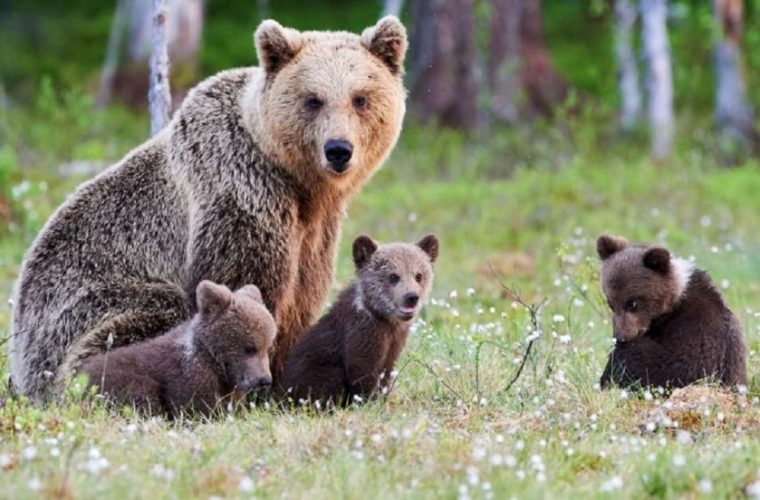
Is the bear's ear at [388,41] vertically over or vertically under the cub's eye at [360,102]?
over

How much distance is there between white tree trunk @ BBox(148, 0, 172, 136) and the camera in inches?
426

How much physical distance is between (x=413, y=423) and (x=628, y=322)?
1594 millimetres

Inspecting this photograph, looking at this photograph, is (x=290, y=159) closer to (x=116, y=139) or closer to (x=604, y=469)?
(x=604, y=469)

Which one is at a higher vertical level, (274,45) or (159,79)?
(274,45)

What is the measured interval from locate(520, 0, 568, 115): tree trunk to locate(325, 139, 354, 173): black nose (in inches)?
780

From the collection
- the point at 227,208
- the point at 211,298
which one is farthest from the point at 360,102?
the point at 211,298

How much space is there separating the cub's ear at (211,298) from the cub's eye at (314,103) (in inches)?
52.7

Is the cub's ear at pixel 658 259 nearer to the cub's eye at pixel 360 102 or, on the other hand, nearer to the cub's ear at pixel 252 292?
the cub's eye at pixel 360 102

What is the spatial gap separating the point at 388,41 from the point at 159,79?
8.90 feet

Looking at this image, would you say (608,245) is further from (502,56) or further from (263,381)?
(502,56)

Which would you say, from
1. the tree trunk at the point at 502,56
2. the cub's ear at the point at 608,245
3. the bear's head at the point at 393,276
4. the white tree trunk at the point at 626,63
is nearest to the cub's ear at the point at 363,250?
the bear's head at the point at 393,276

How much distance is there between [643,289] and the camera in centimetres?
813

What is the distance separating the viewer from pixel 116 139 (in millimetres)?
22812

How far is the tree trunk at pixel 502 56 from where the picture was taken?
81.5 ft
